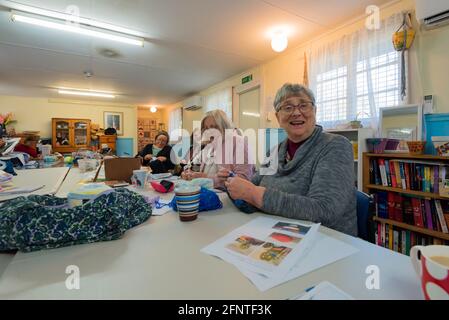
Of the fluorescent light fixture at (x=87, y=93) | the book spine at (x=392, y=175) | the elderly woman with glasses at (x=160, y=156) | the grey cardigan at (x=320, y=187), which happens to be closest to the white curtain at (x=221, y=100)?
the elderly woman with glasses at (x=160, y=156)

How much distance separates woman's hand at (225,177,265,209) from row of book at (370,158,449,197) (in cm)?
160

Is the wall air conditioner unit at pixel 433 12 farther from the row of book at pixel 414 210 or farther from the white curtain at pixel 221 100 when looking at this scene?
the white curtain at pixel 221 100

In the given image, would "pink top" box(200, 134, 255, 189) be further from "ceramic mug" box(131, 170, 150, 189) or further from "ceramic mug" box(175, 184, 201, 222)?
"ceramic mug" box(175, 184, 201, 222)

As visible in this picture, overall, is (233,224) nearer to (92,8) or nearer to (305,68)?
(92,8)

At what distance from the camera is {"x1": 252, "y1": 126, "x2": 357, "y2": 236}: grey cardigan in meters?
0.78

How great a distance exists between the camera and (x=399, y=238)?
1919mm

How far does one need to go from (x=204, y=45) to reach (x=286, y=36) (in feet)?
3.46

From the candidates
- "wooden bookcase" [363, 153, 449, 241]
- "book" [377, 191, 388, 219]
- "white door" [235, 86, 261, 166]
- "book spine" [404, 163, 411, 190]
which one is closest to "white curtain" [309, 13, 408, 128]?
"wooden bookcase" [363, 153, 449, 241]

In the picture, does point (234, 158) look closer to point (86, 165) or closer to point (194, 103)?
point (86, 165)

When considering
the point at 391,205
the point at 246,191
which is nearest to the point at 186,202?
the point at 246,191

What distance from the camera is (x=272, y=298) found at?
1.35ft

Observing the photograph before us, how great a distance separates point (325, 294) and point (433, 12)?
2.32m

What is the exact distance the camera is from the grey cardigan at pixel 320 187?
782 mm

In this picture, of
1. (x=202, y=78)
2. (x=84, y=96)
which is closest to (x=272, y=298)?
(x=202, y=78)
